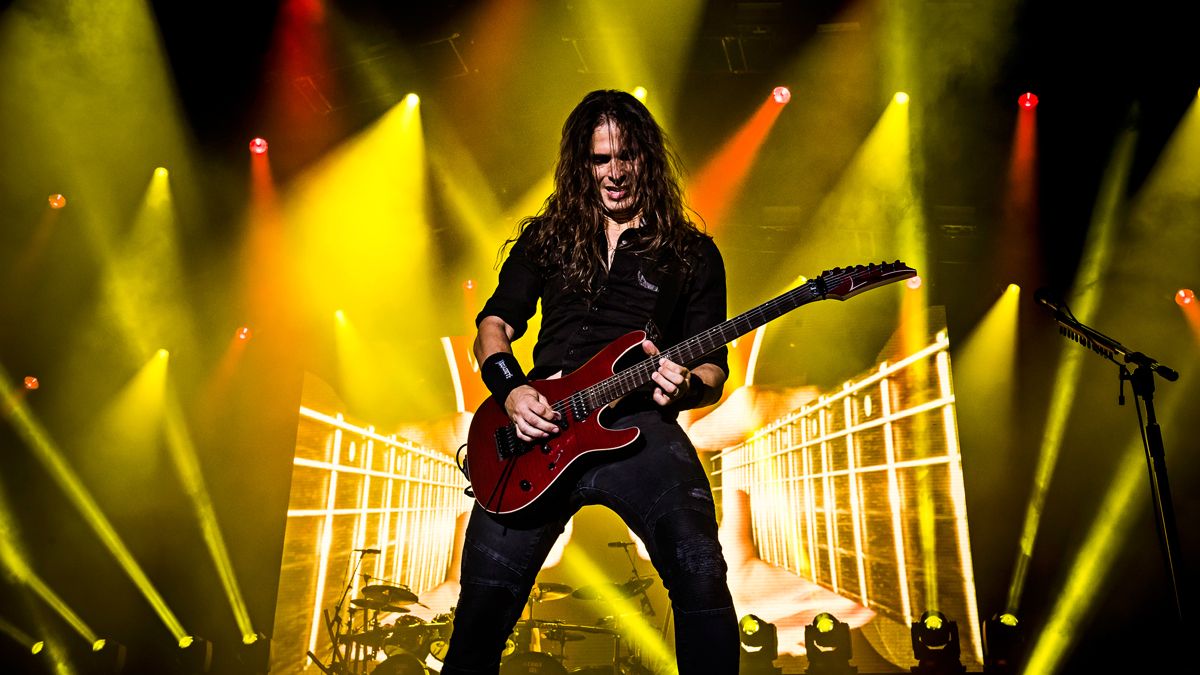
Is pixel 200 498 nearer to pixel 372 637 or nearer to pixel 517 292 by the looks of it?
pixel 372 637

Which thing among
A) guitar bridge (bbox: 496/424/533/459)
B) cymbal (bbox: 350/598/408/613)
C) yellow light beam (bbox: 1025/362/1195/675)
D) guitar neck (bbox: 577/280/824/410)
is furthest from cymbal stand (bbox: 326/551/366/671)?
yellow light beam (bbox: 1025/362/1195/675)

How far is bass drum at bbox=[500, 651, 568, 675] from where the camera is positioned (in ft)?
20.0

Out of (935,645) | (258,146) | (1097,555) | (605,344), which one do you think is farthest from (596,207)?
(1097,555)

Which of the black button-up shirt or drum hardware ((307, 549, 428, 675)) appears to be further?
drum hardware ((307, 549, 428, 675))

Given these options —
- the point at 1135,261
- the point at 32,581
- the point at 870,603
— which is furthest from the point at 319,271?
the point at 1135,261

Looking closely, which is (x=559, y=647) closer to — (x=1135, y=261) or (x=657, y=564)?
(x=657, y=564)

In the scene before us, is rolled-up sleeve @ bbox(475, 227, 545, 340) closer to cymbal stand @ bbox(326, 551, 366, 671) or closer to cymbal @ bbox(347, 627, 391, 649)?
cymbal @ bbox(347, 627, 391, 649)

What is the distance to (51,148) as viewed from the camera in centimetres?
669

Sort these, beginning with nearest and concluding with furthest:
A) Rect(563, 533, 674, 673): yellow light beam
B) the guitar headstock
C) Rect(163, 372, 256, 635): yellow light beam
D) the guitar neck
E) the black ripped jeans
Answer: the black ripped jeans → the guitar neck → the guitar headstock → Rect(563, 533, 674, 673): yellow light beam → Rect(163, 372, 256, 635): yellow light beam

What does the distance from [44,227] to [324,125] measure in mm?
2525

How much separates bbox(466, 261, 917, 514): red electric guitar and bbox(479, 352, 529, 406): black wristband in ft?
0.16

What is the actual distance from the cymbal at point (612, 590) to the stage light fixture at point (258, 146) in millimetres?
4678

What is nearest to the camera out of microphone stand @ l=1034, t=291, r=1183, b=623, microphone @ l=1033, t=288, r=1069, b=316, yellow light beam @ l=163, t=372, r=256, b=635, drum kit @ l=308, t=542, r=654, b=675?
microphone stand @ l=1034, t=291, r=1183, b=623

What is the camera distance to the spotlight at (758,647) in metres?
6.42
